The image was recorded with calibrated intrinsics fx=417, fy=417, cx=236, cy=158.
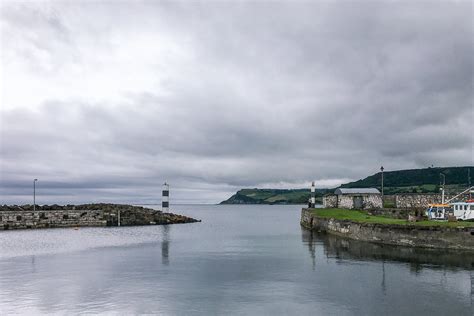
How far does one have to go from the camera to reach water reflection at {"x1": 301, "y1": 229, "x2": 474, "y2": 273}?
32.7 meters

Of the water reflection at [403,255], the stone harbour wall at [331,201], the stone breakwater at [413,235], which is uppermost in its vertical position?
the stone harbour wall at [331,201]

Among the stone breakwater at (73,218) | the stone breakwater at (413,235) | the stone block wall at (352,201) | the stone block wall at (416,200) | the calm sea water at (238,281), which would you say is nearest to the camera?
the calm sea water at (238,281)

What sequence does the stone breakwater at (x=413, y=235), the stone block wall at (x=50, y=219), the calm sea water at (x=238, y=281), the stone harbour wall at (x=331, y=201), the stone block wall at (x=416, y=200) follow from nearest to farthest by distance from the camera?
1. the calm sea water at (x=238, y=281)
2. the stone breakwater at (x=413, y=235)
3. the stone block wall at (x=416, y=200)
4. the stone block wall at (x=50, y=219)
5. the stone harbour wall at (x=331, y=201)

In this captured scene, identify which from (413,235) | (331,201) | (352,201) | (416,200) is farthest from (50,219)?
(416,200)

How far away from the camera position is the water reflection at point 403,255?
32688mm

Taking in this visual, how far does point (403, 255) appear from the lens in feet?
122

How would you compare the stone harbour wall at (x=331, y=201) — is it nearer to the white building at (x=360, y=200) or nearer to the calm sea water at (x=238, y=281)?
the white building at (x=360, y=200)

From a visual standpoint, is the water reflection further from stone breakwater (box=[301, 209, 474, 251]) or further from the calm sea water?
stone breakwater (box=[301, 209, 474, 251])

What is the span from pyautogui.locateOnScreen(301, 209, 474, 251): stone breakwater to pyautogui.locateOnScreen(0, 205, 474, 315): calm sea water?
76.9 inches

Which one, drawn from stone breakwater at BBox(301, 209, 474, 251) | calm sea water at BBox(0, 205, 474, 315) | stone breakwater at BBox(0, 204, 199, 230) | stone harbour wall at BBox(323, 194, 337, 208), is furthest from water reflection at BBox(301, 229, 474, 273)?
stone breakwater at BBox(0, 204, 199, 230)

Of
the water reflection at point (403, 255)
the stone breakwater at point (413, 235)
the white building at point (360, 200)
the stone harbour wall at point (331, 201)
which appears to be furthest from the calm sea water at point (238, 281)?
the stone harbour wall at point (331, 201)

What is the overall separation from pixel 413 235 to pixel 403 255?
5511 millimetres

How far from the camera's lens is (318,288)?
2511 cm

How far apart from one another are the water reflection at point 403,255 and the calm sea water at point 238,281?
0.09m
